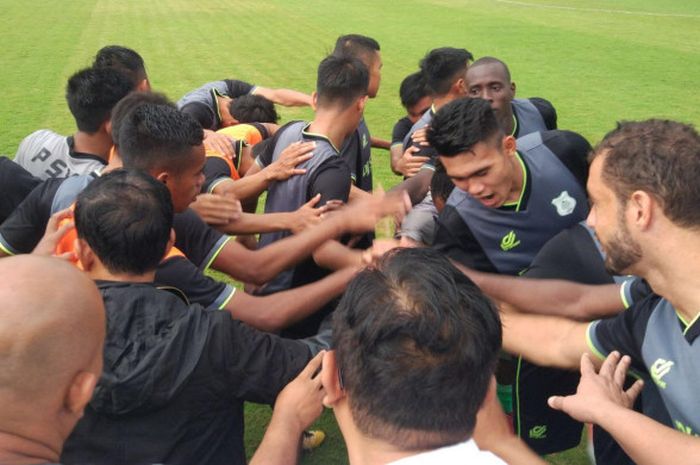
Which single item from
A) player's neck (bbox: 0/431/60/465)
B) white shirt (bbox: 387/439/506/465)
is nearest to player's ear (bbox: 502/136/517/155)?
white shirt (bbox: 387/439/506/465)

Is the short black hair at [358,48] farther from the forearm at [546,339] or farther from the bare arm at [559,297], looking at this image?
the forearm at [546,339]

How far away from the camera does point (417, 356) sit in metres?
1.50

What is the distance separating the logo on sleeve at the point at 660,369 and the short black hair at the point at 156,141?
89.5 inches

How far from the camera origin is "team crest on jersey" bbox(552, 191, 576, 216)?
3576mm

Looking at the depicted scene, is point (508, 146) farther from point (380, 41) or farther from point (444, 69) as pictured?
point (380, 41)

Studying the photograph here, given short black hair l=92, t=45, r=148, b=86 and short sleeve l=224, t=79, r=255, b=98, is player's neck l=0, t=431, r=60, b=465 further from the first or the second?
short sleeve l=224, t=79, r=255, b=98

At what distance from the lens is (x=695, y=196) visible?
2199 mm

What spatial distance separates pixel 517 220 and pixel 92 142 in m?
2.72

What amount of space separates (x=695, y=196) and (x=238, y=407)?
1.84m

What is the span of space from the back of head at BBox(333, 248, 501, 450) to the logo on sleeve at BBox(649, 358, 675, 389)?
981 millimetres

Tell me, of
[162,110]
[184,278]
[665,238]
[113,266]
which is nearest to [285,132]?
[162,110]

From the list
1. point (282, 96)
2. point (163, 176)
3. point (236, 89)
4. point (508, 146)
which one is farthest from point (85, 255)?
point (282, 96)

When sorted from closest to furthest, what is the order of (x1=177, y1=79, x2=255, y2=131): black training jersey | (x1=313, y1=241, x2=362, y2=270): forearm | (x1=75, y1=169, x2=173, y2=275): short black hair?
(x1=75, y1=169, x2=173, y2=275): short black hair < (x1=313, y1=241, x2=362, y2=270): forearm < (x1=177, y1=79, x2=255, y2=131): black training jersey

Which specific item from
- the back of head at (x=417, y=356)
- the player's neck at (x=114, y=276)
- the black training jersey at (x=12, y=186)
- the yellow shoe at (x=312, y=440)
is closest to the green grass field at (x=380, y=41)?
the yellow shoe at (x=312, y=440)
